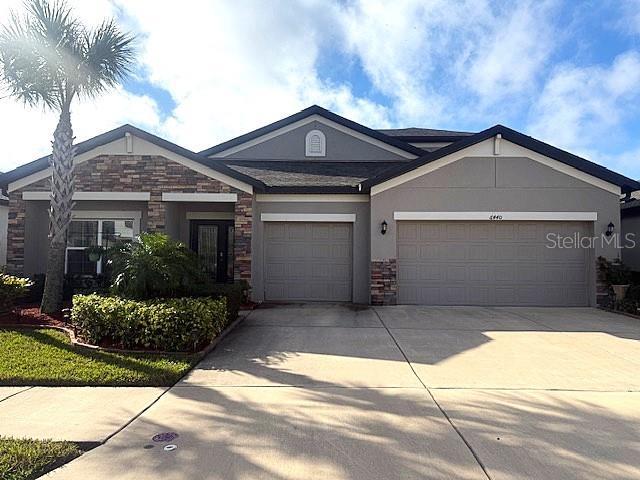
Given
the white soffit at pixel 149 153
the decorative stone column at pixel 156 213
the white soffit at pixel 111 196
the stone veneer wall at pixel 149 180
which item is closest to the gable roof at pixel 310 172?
the white soffit at pixel 149 153

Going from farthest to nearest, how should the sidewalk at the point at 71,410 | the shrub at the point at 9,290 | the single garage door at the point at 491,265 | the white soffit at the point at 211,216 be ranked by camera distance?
the white soffit at the point at 211,216
the single garage door at the point at 491,265
the shrub at the point at 9,290
the sidewalk at the point at 71,410

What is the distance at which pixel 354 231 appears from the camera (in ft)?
38.8

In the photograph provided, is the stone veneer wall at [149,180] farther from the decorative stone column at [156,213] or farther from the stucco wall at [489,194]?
the stucco wall at [489,194]

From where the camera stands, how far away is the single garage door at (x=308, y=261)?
468 inches

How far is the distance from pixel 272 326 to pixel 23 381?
4295 mm

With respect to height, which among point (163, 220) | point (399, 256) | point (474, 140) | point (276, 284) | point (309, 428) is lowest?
point (309, 428)

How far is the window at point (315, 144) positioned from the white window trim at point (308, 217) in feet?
13.1

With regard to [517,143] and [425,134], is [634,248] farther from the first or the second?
[425,134]

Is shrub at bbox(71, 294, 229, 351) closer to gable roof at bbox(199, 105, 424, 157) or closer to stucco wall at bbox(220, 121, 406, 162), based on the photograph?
stucco wall at bbox(220, 121, 406, 162)

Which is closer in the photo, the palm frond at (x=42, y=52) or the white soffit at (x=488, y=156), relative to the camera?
the palm frond at (x=42, y=52)

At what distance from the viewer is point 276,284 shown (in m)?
11.9

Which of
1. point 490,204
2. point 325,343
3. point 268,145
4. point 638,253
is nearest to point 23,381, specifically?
point 325,343

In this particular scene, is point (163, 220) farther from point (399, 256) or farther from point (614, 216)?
point (614, 216)

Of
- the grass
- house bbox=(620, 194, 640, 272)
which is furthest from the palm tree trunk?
house bbox=(620, 194, 640, 272)
